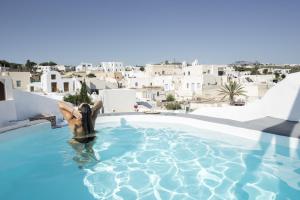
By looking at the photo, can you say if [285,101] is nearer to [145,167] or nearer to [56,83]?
[145,167]

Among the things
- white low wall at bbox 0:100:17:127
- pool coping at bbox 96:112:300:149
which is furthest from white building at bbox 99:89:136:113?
white low wall at bbox 0:100:17:127

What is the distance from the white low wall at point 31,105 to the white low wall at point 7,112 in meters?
0.33

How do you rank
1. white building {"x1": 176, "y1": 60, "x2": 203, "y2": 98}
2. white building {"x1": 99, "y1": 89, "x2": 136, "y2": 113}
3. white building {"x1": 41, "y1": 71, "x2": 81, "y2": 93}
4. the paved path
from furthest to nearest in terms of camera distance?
white building {"x1": 41, "y1": 71, "x2": 81, "y2": 93}, white building {"x1": 176, "y1": 60, "x2": 203, "y2": 98}, white building {"x1": 99, "y1": 89, "x2": 136, "y2": 113}, the paved path

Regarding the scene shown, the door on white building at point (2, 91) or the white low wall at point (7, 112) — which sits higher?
the door on white building at point (2, 91)

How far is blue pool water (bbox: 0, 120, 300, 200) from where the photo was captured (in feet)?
19.8

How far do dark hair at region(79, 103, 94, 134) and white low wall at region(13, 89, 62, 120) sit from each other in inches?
222

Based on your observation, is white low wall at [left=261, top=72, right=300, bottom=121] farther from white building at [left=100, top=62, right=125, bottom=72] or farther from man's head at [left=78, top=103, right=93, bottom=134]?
white building at [left=100, top=62, right=125, bottom=72]

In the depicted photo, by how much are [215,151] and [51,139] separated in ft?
21.0

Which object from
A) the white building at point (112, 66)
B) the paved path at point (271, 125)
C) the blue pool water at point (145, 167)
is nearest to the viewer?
the blue pool water at point (145, 167)

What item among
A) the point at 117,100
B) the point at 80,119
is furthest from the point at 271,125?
the point at 117,100

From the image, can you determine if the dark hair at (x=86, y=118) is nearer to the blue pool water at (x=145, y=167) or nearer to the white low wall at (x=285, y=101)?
the blue pool water at (x=145, y=167)

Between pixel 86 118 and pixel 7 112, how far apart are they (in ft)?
19.2

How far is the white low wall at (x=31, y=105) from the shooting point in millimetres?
12734

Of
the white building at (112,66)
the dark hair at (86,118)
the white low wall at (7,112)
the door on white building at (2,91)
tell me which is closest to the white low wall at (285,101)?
the dark hair at (86,118)
